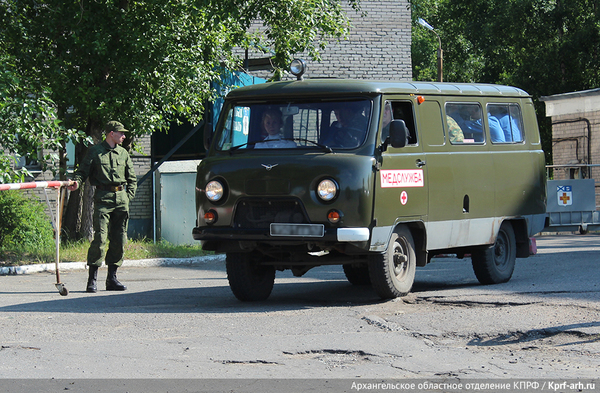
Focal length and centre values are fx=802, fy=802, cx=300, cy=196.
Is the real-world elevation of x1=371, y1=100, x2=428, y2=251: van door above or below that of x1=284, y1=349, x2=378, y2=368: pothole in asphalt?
above

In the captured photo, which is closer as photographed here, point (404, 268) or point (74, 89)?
point (404, 268)

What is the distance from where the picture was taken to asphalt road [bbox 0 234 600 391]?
5.42m

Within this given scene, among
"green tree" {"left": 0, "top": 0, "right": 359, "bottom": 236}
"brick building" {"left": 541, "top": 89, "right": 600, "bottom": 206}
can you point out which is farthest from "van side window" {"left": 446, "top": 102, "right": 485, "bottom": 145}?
"brick building" {"left": 541, "top": 89, "right": 600, "bottom": 206}

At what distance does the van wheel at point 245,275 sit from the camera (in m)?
8.47

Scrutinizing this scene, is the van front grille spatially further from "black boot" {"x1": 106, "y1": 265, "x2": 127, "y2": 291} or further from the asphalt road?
"black boot" {"x1": 106, "y1": 265, "x2": 127, "y2": 291}

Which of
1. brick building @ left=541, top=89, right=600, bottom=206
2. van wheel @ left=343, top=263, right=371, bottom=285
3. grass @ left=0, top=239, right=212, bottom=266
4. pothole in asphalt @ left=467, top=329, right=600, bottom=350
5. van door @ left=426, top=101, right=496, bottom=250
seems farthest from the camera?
brick building @ left=541, top=89, right=600, bottom=206

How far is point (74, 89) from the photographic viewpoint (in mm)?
13688

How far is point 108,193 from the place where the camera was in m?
9.40

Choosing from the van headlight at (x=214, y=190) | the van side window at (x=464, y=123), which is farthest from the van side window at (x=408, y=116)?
the van headlight at (x=214, y=190)

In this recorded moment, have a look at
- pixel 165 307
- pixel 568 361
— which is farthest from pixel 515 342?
pixel 165 307

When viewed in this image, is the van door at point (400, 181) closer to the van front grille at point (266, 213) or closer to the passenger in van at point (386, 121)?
the passenger in van at point (386, 121)

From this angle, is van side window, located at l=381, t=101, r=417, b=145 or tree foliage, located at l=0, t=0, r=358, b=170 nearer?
van side window, located at l=381, t=101, r=417, b=145
